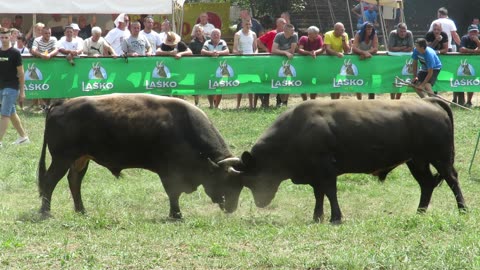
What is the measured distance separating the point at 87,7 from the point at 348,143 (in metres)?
13.2

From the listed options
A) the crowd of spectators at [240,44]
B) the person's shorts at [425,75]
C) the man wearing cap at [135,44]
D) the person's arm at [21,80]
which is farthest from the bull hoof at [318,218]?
the man wearing cap at [135,44]

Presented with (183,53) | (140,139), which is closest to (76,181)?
(140,139)

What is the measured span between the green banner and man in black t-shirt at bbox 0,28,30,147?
369 cm

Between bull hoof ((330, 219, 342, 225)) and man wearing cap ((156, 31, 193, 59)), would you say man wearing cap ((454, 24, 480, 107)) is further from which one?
bull hoof ((330, 219, 342, 225))

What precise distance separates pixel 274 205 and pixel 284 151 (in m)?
1.32

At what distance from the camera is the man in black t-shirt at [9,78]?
14.9m

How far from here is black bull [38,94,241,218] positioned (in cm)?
1078

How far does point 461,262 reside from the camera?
7.78 metres

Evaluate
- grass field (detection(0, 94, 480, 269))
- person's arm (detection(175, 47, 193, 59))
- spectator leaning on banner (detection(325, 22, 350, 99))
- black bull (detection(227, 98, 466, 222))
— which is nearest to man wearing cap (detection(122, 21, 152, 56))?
person's arm (detection(175, 47, 193, 59))

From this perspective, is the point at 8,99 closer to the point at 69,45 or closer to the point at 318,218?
the point at 69,45

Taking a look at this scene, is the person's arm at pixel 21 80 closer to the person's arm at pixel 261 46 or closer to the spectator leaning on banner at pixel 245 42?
the spectator leaning on banner at pixel 245 42

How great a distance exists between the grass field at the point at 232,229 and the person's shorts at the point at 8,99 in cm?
157

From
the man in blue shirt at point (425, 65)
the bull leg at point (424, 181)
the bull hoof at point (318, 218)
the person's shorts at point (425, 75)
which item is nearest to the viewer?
the bull hoof at point (318, 218)

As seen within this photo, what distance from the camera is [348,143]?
10.6m
